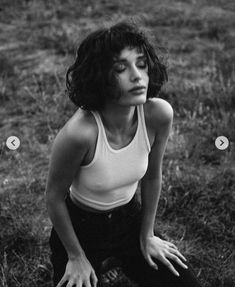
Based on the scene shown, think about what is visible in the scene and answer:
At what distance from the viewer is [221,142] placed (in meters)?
4.51

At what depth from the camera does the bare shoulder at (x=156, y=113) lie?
8.71 feet

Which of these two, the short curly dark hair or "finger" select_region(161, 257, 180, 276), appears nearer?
the short curly dark hair

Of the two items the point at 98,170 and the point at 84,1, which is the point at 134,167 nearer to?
the point at 98,170

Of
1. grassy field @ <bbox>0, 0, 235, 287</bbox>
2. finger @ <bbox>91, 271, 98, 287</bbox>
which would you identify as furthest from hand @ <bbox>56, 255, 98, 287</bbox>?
grassy field @ <bbox>0, 0, 235, 287</bbox>

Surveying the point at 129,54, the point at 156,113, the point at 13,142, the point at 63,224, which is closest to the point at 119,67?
the point at 129,54

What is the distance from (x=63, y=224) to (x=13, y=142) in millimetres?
2211

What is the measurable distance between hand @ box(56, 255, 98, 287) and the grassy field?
1.99 feet

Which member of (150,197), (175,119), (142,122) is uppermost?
(142,122)

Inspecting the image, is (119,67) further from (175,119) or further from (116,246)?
(175,119)

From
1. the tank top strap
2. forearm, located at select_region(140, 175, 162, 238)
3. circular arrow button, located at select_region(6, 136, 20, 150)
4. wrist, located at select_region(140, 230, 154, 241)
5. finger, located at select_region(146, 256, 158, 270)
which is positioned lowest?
circular arrow button, located at select_region(6, 136, 20, 150)

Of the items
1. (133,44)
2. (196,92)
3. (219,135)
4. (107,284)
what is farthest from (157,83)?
(196,92)

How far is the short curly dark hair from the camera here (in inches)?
91.3

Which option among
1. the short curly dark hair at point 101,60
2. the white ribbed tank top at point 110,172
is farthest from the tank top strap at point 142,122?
the short curly dark hair at point 101,60

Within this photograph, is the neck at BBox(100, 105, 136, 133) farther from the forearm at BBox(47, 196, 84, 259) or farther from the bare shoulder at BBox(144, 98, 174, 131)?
the forearm at BBox(47, 196, 84, 259)
